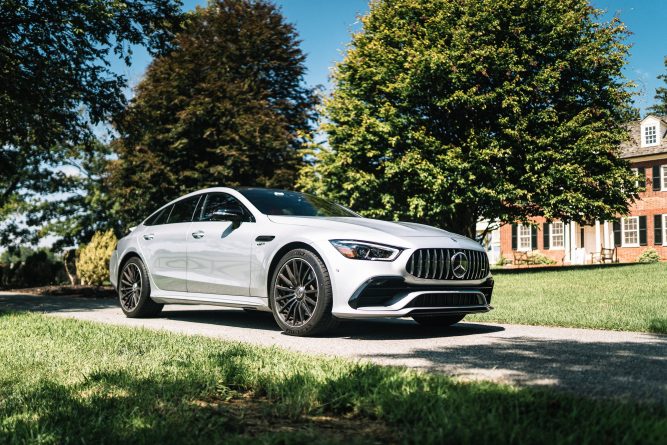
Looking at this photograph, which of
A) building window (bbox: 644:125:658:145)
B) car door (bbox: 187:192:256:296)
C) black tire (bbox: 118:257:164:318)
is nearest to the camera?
car door (bbox: 187:192:256:296)

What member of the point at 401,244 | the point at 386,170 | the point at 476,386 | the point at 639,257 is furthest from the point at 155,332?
the point at 639,257

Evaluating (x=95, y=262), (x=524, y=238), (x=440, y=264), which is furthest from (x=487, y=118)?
(x=524, y=238)

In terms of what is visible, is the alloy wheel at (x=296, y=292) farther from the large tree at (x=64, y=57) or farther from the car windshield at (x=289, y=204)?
the large tree at (x=64, y=57)

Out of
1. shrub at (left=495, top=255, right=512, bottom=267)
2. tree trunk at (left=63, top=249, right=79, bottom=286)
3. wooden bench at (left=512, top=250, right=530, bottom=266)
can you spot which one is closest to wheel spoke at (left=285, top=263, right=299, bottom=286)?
tree trunk at (left=63, top=249, right=79, bottom=286)

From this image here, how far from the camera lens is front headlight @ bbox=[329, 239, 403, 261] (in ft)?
20.0

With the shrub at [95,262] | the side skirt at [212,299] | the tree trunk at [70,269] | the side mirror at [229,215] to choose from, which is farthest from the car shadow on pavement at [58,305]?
the tree trunk at [70,269]

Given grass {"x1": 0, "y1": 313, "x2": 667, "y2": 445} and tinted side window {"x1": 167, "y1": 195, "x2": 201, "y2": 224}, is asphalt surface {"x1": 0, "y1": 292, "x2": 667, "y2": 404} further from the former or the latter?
tinted side window {"x1": 167, "y1": 195, "x2": 201, "y2": 224}

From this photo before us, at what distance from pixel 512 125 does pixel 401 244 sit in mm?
15748

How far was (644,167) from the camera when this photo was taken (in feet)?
124

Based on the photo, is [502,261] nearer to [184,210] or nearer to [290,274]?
[184,210]

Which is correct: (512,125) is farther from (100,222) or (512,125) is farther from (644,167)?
(100,222)

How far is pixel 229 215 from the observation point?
288 inches

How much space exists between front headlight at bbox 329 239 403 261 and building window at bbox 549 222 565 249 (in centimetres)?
3600

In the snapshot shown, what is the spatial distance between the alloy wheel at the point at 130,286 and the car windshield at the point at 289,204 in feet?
7.04
